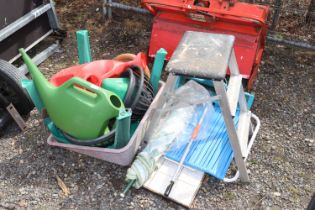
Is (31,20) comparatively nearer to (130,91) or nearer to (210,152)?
(130,91)

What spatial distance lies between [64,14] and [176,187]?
2.38 metres

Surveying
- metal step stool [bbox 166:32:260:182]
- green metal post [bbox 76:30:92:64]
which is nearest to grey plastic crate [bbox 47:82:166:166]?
metal step stool [bbox 166:32:260:182]

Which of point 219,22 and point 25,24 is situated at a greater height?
point 219,22

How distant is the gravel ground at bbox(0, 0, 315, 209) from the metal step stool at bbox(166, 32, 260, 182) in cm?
15

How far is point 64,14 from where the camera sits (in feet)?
12.7

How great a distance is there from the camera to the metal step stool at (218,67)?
195 centimetres

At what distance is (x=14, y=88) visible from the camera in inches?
101

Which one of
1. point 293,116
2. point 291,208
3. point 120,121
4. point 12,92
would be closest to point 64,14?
point 12,92

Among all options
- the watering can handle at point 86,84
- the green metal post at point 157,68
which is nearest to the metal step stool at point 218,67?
the green metal post at point 157,68

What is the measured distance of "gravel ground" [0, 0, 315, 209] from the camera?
7.52 ft

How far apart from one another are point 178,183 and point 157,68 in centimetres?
77

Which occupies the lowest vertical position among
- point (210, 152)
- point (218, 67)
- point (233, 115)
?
point (210, 152)

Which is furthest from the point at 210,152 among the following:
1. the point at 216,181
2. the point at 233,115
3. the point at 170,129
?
the point at 233,115

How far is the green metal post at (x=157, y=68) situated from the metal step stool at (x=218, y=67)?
288 millimetres
